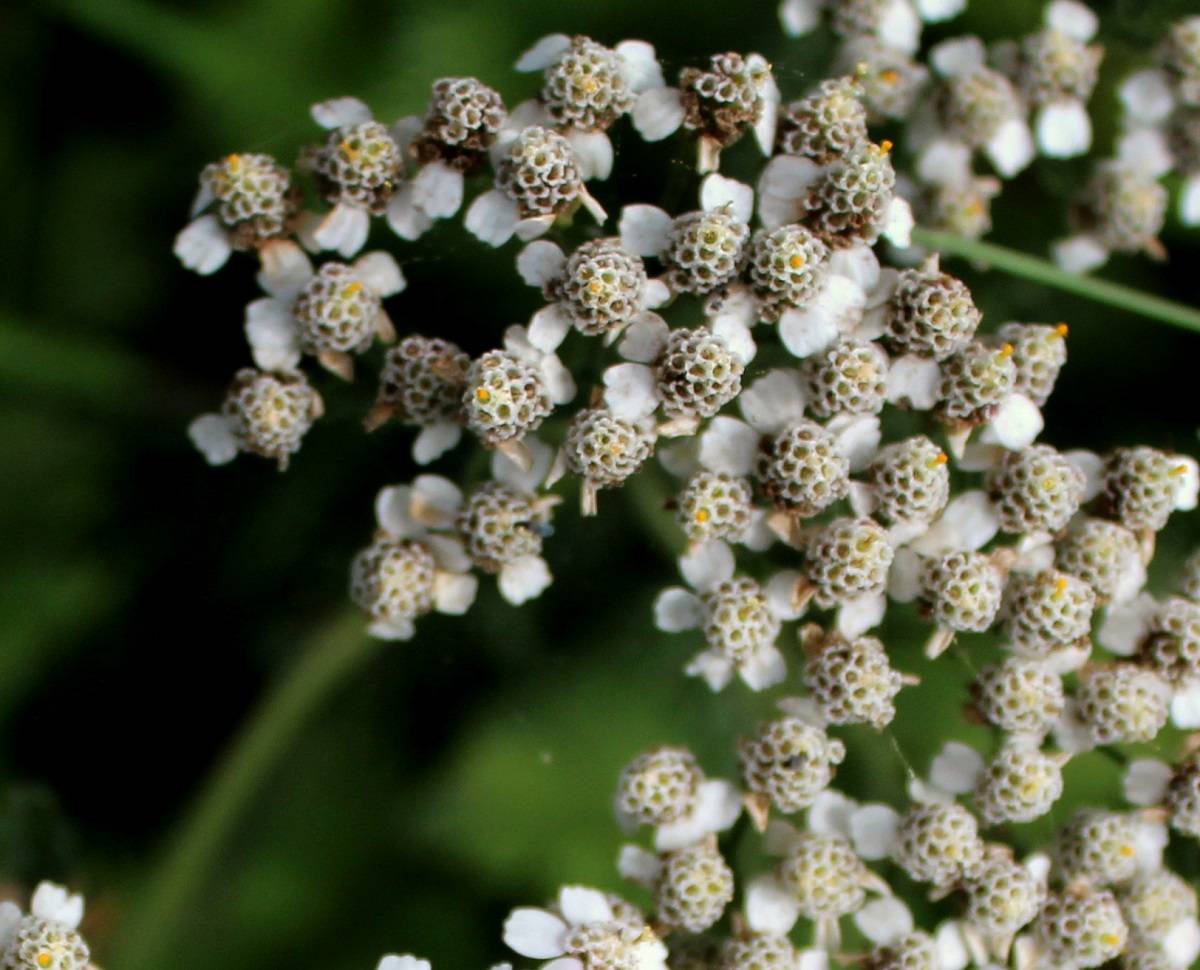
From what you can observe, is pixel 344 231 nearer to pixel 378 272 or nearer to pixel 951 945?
pixel 378 272

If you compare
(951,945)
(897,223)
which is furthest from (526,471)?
(951,945)

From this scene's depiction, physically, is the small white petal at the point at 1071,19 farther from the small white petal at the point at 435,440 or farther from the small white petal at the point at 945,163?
the small white petal at the point at 435,440

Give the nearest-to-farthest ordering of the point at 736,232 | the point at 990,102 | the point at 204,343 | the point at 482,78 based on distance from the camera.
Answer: the point at 736,232 < the point at 990,102 < the point at 482,78 < the point at 204,343

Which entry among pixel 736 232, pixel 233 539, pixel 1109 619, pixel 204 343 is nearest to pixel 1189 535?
pixel 1109 619

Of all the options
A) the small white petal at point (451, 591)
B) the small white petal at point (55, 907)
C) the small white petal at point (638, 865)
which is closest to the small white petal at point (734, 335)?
the small white petal at point (451, 591)

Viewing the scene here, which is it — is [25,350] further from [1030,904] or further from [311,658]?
[1030,904]
